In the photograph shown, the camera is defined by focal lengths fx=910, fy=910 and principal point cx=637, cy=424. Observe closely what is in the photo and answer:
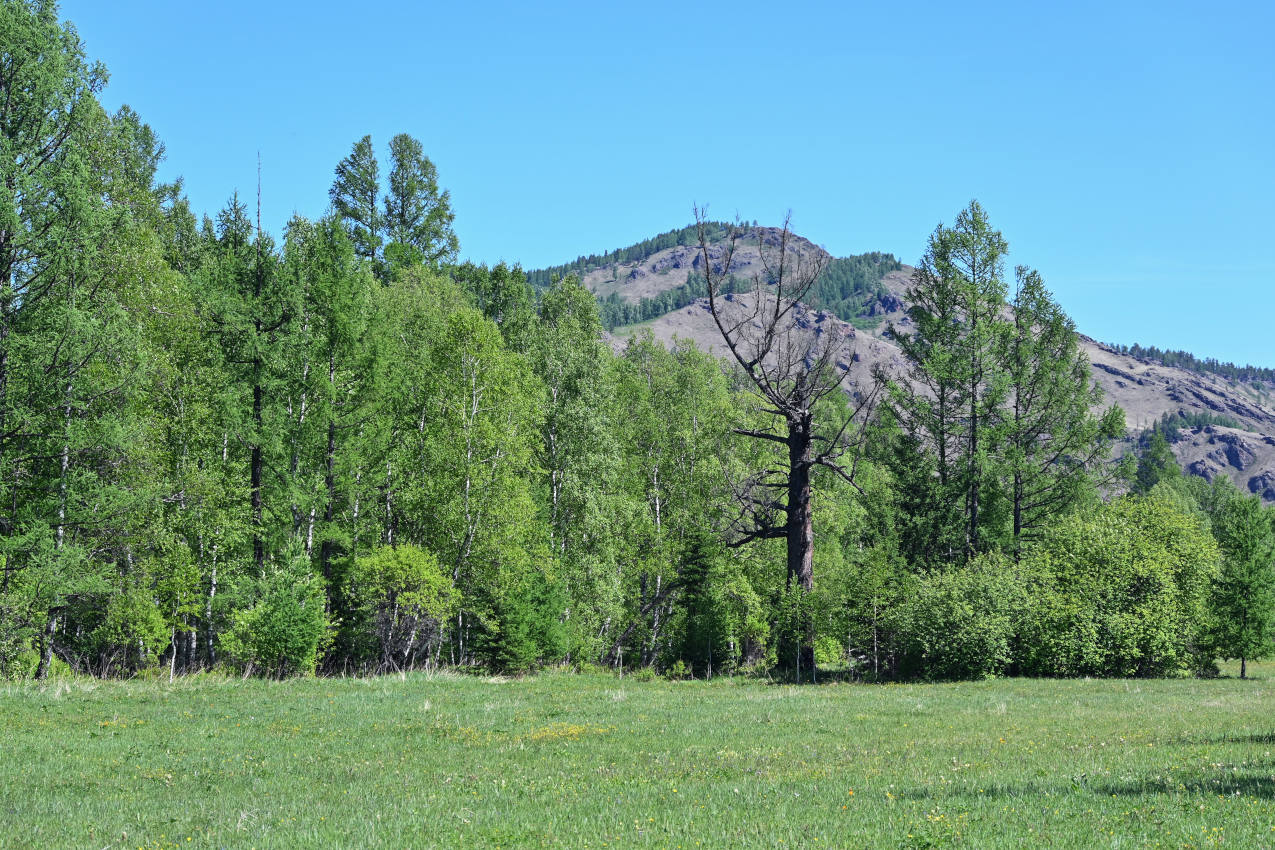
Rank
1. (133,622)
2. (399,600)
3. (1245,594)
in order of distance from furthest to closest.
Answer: (1245,594) → (399,600) → (133,622)

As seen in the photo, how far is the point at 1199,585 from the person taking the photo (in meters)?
33.7

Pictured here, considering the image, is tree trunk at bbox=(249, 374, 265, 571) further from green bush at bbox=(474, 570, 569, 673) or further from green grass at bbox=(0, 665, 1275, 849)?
green grass at bbox=(0, 665, 1275, 849)

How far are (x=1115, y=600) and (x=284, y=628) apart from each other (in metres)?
27.5

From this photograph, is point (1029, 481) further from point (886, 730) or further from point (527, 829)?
point (527, 829)

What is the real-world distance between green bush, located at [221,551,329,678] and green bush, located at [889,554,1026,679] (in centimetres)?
1841

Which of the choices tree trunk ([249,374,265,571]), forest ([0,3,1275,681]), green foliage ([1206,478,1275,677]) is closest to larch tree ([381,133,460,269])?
forest ([0,3,1275,681])

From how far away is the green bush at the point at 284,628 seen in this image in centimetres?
2594

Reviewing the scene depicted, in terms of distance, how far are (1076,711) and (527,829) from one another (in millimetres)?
14767

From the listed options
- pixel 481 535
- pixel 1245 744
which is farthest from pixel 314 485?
pixel 1245 744

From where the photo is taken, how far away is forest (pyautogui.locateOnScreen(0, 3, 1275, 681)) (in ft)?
80.9

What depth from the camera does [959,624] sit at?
29.5 m

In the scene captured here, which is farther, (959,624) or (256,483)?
(256,483)

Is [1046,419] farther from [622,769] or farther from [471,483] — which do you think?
[622,769]

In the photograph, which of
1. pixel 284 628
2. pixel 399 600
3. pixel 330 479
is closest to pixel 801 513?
pixel 399 600
